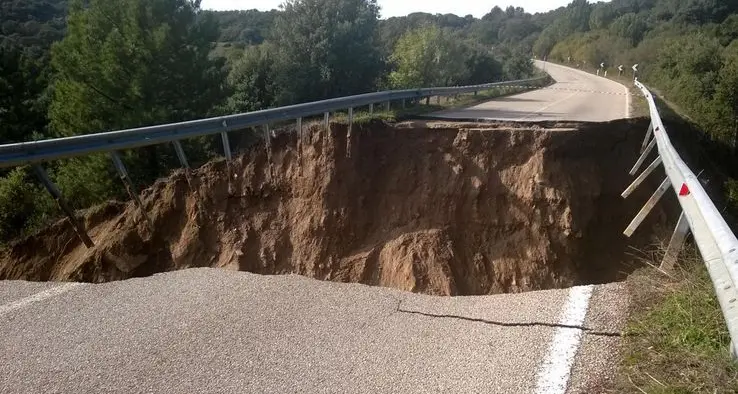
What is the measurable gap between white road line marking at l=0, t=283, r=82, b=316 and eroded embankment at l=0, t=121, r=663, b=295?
10.4 feet

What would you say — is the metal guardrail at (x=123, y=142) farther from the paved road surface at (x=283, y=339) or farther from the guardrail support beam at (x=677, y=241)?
the guardrail support beam at (x=677, y=241)

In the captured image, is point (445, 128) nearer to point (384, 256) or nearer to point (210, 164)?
point (384, 256)

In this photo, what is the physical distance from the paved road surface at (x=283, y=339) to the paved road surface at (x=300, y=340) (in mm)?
13

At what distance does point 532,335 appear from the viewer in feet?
16.4

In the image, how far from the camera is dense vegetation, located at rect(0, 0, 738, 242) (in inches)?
584

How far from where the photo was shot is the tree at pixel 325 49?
2327 cm

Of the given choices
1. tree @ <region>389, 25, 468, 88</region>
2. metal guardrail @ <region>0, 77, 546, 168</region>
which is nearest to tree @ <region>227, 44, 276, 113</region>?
tree @ <region>389, 25, 468, 88</region>

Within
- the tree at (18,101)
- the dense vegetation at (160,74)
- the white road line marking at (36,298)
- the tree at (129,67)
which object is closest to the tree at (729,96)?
the dense vegetation at (160,74)

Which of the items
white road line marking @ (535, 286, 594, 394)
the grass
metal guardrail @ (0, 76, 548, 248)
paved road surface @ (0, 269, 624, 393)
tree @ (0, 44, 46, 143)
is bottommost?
tree @ (0, 44, 46, 143)

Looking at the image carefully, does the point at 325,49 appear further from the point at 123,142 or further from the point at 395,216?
the point at 123,142

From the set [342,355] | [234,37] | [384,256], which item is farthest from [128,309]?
[234,37]

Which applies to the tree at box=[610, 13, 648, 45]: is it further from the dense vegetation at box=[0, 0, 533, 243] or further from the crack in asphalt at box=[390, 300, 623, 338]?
Result: the crack in asphalt at box=[390, 300, 623, 338]

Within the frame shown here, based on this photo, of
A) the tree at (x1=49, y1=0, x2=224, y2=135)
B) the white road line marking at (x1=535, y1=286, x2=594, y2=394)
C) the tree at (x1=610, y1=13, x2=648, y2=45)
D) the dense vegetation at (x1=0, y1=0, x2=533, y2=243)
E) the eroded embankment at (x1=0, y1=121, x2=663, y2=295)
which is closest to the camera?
the white road line marking at (x1=535, y1=286, x2=594, y2=394)

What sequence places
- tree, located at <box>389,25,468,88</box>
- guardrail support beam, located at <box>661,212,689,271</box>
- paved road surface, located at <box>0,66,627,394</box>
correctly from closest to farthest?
paved road surface, located at <box>0,66,627,394</box> < guardrail support beam, located at <box>661,212,689,271</box> < tree, located at <box>389,25,468,88</box>
